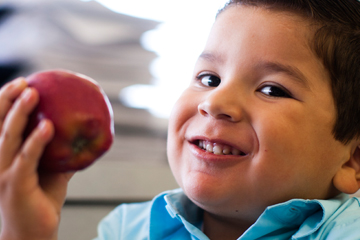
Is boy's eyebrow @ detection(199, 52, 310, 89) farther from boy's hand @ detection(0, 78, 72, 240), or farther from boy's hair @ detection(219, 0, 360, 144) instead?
boy's hand @ detection(0, 78, 72, 240)

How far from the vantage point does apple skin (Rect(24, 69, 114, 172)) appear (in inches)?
24.0

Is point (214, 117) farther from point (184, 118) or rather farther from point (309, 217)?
point (309, 217)

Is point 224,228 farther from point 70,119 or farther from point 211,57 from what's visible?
point 70,119

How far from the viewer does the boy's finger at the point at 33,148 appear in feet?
1.88

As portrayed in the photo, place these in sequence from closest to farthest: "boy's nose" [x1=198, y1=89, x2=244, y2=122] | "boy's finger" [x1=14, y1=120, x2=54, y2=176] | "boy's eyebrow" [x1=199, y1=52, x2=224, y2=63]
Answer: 1. "boy's finger" [x1=14, y1=120, x2=54, y2=176]
2. "boy's nose" [x1=198, y1=89, x2=244, y2=122]
3. "boy's eyebrow" [x1=199, y1=52, x2=224, y2=63]

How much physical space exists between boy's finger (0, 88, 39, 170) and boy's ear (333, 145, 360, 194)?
72 cm

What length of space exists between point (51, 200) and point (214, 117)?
0.38 m

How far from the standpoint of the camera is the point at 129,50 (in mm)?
1452

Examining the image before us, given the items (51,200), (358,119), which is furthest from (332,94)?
(51,200)

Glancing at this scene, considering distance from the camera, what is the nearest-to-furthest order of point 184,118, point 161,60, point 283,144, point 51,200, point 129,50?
point 51,200 < point 283,144 < point 184,118 < point 129,50 < point 161,60

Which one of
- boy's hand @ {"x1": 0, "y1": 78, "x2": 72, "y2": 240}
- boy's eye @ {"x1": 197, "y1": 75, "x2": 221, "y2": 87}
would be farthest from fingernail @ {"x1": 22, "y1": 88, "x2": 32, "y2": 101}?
boy's eye @ {"x1": 197, "y1": 75, "x2": 221, "y2": 87}

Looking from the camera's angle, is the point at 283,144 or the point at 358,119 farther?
the point at 358,119

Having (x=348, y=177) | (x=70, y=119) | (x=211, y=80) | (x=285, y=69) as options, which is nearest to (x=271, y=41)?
(x=285, y=69)

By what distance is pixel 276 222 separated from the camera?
0.87 metres
